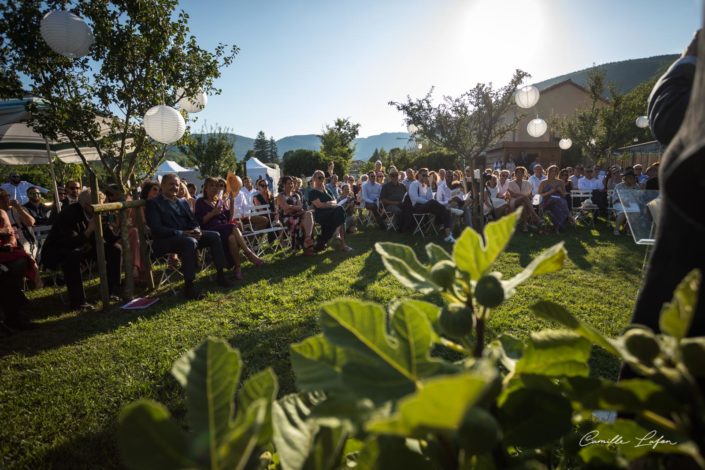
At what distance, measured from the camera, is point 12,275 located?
5.40 meters

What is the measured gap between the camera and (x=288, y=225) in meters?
9.89

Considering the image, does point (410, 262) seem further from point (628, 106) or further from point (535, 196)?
point (628, 106)

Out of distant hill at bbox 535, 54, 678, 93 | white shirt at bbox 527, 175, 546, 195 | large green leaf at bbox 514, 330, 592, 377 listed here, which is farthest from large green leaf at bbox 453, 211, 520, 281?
distant hill at bbox 535, 54, 678, 93

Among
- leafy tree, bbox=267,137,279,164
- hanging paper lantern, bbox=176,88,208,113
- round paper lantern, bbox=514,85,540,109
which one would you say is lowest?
hanging paper lantern, bbox=176,88,208,113

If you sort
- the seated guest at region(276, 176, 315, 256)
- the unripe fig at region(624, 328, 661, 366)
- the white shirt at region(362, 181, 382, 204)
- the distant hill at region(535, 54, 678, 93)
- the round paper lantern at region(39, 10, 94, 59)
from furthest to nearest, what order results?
the distant hill at region(535, 54, 678, 93) → the white shirt at region(362, 181, 382, 204) → the seated guest at region(276, 176, 315, 256) → the round paper lantern at region(39, 10, 94, 59) → the unripe fig at region(624, 328, 661, 366)

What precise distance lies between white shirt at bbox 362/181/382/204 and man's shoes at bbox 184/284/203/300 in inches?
298

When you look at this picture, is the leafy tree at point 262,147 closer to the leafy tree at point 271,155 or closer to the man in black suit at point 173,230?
the leafy tree at point 271,155

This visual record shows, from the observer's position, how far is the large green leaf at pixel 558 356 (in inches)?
17.5

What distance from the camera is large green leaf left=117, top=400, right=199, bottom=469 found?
303 millimetres

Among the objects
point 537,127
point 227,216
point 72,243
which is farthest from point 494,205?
point 72,243

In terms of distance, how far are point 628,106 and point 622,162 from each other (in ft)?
18.0

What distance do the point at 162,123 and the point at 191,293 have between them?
2.87 metres

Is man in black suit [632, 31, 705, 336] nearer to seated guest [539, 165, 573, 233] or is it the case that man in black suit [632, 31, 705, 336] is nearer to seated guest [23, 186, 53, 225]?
seated guest [539, 165, 573, 233]

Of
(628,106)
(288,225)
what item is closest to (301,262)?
(288,225)
